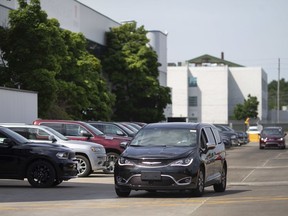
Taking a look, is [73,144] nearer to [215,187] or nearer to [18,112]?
[215,187]

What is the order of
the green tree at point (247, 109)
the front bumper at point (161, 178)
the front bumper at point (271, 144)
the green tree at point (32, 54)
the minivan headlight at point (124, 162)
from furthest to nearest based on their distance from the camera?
the green tree at point (247, 109), the front bumper at point (271, 144), the green tree at point (32, 54), the minivan headlight at point (124, 162), the front bumper at point (161, 178)

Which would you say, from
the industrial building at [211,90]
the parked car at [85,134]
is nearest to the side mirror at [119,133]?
the parked car at [85,134]

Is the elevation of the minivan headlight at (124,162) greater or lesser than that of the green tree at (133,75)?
lesser

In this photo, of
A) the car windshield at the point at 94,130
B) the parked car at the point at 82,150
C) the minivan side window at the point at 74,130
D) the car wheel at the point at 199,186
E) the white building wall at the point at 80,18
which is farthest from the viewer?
the white building wall at the point at 80,18

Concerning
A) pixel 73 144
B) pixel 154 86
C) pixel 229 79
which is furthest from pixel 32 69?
pixel 229 79

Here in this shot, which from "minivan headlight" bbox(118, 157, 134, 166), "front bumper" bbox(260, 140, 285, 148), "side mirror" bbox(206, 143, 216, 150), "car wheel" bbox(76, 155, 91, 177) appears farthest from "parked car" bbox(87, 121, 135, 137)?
"front bumper" bbox(260, 140, 285, 148)

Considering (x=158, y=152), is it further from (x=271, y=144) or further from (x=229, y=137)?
(x=229, y=137)

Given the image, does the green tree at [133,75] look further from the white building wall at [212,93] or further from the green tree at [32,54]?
→ the white building wall at [212,93]

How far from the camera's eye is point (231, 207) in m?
13.9

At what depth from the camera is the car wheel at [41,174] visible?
18.8 metres

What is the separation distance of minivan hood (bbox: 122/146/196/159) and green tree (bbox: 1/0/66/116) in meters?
24.6

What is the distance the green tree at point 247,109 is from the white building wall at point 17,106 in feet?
253

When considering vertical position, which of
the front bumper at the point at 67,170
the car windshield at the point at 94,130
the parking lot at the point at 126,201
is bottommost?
the parking lot at the point at 126,201

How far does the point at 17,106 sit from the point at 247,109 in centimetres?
8030
